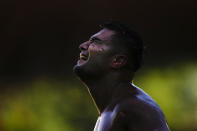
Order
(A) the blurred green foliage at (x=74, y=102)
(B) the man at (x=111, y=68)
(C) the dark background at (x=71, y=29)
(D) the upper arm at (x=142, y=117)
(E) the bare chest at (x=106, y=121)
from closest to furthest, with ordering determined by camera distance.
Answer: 1. (D) the upper arm at (x=142, y=117)
2. (E) the bare chest at (x=106, y=121)
3. (B) the man at (x=111, y=68)
4. (C) the dark background at (x=71, y=29)
5. (A) the blurred green foliage at (x=74, y=102)

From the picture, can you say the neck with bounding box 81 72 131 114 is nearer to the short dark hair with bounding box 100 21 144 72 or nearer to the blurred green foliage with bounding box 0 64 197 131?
the short dark hair with bounding box 100 21 144 72

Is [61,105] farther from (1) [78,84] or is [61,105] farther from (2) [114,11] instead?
(2) [114,11]

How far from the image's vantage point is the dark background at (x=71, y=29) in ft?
28.8

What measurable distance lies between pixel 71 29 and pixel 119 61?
6356 mm

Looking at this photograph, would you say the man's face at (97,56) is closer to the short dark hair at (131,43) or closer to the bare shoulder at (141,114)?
the short dark hair at (131,43)

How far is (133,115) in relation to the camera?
2752mm

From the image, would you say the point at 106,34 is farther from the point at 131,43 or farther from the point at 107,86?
the point at 107,86

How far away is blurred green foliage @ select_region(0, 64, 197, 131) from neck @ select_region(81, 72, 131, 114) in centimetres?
615

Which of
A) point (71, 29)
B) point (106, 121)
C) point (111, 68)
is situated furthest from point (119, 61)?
point (71, 29)

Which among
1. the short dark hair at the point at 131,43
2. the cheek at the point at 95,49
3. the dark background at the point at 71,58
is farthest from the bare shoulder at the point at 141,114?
the dark background at the point at 71,58

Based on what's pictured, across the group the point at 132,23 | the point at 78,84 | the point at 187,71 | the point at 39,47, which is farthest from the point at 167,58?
the point at 39,47

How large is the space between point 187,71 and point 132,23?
1.41m

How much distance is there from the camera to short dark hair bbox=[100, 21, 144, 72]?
2998mm

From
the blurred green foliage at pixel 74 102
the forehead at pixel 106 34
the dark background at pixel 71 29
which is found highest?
the forehead at pixel 106 34
